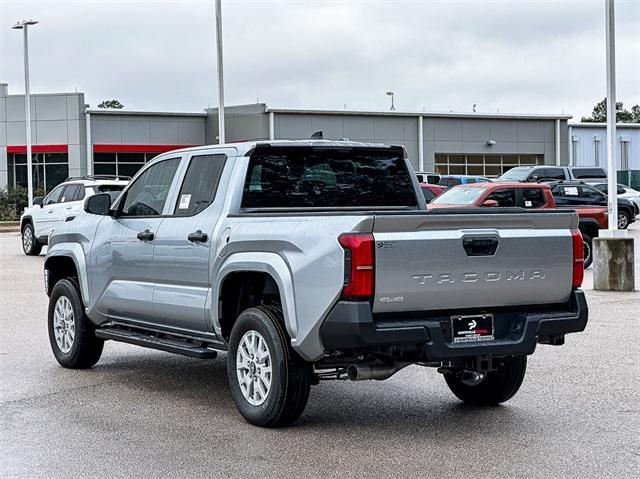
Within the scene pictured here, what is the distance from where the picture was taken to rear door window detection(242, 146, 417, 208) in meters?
8.63

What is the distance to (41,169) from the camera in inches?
2469

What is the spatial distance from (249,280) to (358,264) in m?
Answer: 1.40

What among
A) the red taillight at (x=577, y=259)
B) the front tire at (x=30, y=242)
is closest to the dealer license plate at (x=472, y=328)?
the red taillight at (x=577, y=259)

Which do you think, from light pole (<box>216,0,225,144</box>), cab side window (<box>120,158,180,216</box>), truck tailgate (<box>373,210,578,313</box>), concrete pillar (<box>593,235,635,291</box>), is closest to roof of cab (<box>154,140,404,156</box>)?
cab side window (<box>120,158,180,216</box>)

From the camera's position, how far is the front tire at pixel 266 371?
7500 mm

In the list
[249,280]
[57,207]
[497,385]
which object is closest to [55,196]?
[57,207]

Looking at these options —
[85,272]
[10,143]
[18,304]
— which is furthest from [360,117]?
[85,272]

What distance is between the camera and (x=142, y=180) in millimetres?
9859

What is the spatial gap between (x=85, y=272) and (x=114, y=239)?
60cm

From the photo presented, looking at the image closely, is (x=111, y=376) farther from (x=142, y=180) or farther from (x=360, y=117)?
(x=360, y=117)

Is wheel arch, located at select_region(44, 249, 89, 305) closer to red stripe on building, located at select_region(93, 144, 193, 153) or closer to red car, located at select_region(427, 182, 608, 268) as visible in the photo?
red car, located at select_region(427, 182, 608, 268)

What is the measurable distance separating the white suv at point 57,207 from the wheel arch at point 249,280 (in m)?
18.6

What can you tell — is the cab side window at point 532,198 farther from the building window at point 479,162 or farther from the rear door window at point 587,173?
the building window at point 479,162

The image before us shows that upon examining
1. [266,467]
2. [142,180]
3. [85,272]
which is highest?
[142,180]
